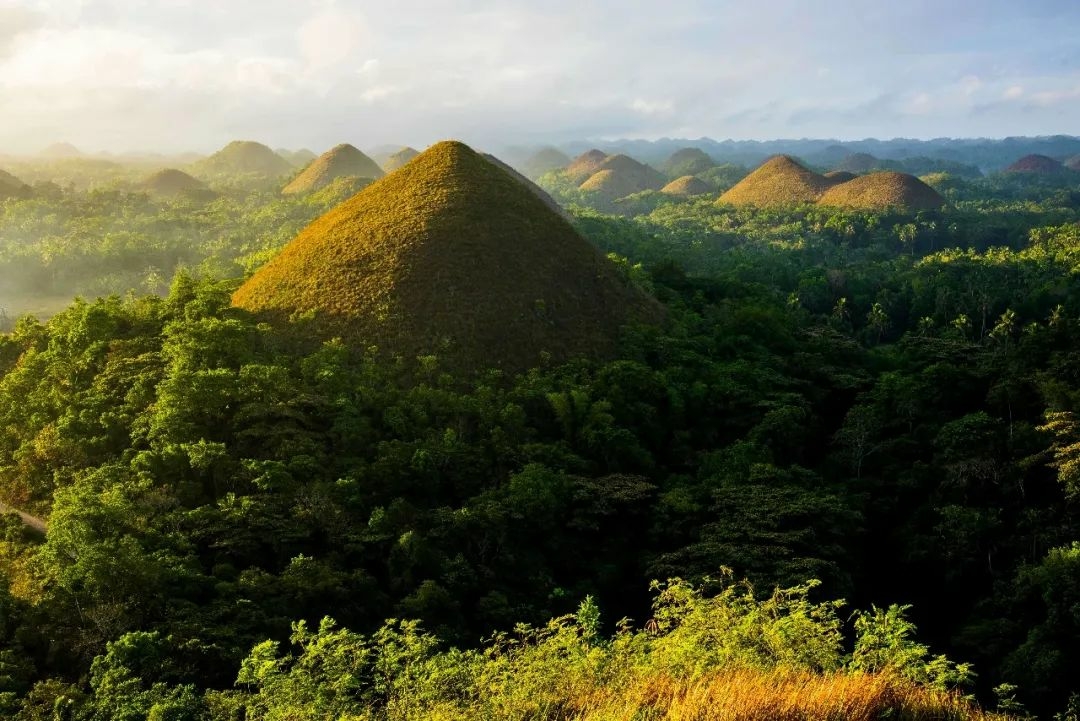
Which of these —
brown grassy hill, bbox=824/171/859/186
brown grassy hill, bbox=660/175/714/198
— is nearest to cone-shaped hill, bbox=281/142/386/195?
brown grassy hill, bbox=660/175/714/198

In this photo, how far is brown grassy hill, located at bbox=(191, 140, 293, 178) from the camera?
422ft

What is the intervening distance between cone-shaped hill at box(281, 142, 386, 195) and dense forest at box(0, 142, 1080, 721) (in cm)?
6112

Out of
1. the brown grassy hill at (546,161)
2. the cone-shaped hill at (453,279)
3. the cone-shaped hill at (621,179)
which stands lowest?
the cone-shaped hill at (453,279)

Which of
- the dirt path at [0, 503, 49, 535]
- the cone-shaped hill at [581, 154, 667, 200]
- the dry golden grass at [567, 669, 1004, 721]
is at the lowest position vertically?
the dirt path at [0, 503, 49, 535]

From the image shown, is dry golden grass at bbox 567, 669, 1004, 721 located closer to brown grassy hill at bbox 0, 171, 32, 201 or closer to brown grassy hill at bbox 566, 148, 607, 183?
brown grassy hill at bbox 0, 171, 32, 201

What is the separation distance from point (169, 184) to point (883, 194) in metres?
90.8

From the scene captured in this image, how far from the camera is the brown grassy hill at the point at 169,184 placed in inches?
3546

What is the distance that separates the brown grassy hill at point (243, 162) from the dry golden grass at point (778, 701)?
133110 mm

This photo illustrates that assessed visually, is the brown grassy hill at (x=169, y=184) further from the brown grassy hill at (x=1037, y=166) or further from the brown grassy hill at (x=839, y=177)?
the brown grassy hill at (x=1037, y=166)

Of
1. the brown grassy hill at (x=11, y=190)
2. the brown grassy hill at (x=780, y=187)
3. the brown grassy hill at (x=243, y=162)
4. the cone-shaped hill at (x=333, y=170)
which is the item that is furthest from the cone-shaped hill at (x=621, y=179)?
the brown grassy hill at (x=11, y=190)

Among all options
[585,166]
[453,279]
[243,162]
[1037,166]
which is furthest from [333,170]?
[1037,166]

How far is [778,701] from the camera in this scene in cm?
593

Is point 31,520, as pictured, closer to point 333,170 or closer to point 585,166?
point 333,170

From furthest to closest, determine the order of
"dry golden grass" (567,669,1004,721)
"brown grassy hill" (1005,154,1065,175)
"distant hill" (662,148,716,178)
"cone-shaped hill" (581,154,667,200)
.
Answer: "distant hill" (662,148,716,178) < "brown grassy hill" (1005,154,1065,175) < "cone-shaped hill" (581,154,667,200) < "dry golden grass" (567,669,1004,721)
